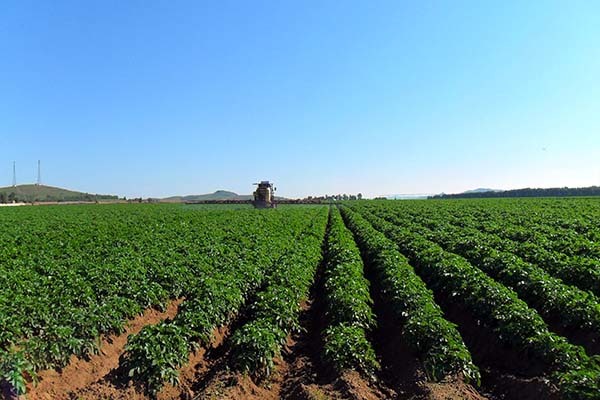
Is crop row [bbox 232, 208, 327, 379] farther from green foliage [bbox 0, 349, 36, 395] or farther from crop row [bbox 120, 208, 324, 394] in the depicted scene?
green foliage [bbox 0, 349, 36, 395]

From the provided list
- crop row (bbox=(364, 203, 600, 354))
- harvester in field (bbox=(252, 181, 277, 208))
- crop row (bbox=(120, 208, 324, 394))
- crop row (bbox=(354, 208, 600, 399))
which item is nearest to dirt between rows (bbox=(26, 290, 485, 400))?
crop row (bbox=(120, 208, 324, 394))

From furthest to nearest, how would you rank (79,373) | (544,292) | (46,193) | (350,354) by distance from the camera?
(46,193)
(544,292)
(350,354)
(79,373)

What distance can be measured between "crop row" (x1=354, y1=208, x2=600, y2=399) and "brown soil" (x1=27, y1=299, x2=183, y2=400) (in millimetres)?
7134

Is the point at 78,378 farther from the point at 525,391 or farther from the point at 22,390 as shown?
the point at 525,391

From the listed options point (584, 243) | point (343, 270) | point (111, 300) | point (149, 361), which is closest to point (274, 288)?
point (343, 270)

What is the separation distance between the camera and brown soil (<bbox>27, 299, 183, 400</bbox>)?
6.45m

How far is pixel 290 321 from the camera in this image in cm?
916

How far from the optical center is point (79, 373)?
721cm

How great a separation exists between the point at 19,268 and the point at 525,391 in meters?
14.5

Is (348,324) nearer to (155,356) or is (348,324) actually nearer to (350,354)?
(350,354)

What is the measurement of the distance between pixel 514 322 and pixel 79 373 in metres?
7.78

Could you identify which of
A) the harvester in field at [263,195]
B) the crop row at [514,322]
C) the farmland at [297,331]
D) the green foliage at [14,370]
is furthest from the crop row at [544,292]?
the harvester in field at [263,195]

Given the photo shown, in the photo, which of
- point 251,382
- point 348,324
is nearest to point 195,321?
point 251,382

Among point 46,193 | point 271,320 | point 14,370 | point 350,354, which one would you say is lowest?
point 350,354
